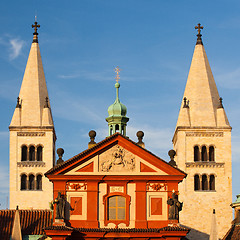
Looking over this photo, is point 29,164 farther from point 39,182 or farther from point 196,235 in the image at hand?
point 196,235

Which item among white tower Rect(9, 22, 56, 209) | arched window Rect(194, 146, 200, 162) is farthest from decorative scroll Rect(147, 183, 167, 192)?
arched window Rect(194, 146, 200, 162)

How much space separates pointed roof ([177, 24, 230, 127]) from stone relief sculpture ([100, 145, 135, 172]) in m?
32.9

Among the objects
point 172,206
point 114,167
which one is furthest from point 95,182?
point 172,206

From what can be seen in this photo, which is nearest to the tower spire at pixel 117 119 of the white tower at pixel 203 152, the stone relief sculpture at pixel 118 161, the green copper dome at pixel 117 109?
the green copper dome at pixel 117 109

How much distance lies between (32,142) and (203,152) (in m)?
16.1

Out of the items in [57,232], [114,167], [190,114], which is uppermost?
[190,114]

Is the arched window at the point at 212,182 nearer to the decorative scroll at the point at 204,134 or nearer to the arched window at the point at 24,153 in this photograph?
the decorative scroll at the point at 204,134

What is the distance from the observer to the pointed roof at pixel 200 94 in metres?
86.0

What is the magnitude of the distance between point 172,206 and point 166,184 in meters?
1.69

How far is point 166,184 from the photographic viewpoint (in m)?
52.9

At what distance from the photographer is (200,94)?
86.9m

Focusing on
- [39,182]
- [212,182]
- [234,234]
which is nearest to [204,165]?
[212,182]

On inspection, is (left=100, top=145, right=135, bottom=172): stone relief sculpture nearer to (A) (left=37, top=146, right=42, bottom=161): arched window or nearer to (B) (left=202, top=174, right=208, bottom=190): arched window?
(B) (left=202, top=174, right=208, bottom=190): arched window

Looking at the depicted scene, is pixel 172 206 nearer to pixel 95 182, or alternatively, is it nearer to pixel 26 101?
Result: pixel 95 182
